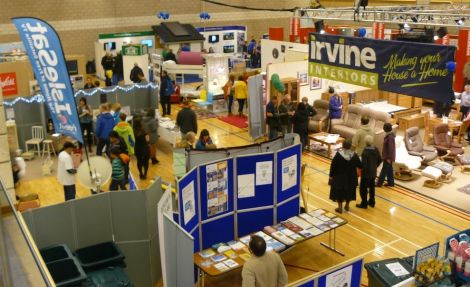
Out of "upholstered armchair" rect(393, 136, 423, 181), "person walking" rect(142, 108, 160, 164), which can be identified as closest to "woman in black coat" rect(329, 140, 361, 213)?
"upholstered armchair" rect(393, 136, 423, 181)

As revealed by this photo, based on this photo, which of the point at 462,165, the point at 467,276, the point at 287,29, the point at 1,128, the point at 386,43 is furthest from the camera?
the point at 287,29

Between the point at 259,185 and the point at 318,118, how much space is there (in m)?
6.37

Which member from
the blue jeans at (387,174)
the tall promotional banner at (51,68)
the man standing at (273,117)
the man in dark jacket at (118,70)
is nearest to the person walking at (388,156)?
the blue jeans at (387,174)

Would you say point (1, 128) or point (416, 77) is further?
point (416, 77)

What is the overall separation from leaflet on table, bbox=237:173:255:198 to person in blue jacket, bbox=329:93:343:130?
6277 millimetres

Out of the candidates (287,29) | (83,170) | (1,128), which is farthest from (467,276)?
(287,29)

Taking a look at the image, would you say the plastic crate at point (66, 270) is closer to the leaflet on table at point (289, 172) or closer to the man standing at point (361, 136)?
the leaflet on table at point (289, 172)

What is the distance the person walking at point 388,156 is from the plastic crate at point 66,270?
21.0 ft

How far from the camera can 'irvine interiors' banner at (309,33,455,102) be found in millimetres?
8086

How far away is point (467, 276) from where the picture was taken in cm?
609

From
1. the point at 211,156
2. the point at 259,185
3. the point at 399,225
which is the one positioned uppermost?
the point at 211,156

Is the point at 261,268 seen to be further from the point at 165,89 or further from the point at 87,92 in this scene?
the point at 165,89

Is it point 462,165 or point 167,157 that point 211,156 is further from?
point 462,165

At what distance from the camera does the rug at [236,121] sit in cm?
1534
